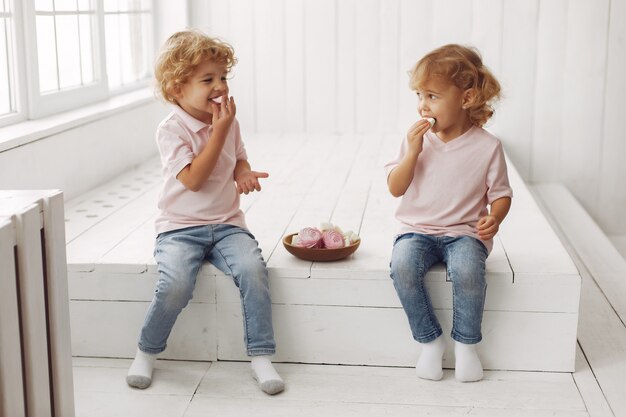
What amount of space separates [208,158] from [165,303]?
0.36m

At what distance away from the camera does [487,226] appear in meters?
2.12

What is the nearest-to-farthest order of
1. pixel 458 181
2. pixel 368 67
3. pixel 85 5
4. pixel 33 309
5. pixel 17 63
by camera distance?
pixel 33 309 → pixel 458 181 → pixel 17 63 → pixel 85 5 → pixel 368 67

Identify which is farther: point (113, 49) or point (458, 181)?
point (113, 49)

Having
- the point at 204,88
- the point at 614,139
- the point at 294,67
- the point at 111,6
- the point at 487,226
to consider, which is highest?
the point at 111,6

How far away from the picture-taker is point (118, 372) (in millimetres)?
2221

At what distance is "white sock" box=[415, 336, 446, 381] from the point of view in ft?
7.02

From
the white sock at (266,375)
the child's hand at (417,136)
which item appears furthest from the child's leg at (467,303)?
the white sock at (266,375)

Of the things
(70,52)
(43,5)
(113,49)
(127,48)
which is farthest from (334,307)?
(127,48)

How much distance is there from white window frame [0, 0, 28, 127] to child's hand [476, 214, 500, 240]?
158 centimetres

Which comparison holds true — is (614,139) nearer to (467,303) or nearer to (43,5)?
(467,303)

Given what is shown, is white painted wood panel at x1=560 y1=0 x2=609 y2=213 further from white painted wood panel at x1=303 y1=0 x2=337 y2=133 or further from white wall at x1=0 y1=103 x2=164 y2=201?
white wall at x1=0 y1=103 x2=164 y2=201

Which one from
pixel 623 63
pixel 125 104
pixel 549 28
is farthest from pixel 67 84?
pixel 623 63

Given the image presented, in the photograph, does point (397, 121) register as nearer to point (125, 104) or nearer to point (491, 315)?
point (125, 104)

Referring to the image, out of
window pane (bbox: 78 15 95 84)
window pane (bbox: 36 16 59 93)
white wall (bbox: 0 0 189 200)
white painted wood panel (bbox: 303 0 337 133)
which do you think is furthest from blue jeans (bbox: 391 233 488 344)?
white painted wood panel (bbox: 303 0 337 133)
